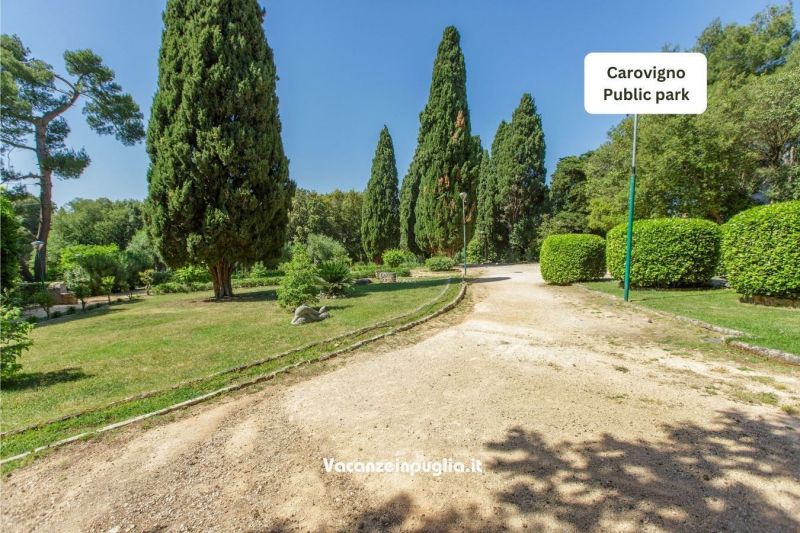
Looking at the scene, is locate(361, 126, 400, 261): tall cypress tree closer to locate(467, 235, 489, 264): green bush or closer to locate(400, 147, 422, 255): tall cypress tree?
locate(400, 147, 422, 255): tall cypress tree

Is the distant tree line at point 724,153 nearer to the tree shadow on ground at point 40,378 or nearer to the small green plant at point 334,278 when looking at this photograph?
the small green plant at point 334,278

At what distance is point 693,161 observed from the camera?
1463 centimetres

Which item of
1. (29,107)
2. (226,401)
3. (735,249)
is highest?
(29,107)

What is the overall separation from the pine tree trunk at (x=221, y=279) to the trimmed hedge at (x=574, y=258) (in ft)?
43.7

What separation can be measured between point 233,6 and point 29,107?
52.5ft

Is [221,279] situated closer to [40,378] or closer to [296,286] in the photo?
[296,286]

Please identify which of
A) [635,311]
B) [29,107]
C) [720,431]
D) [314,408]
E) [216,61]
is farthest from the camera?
[29,107]

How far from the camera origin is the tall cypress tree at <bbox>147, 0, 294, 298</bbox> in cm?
1163

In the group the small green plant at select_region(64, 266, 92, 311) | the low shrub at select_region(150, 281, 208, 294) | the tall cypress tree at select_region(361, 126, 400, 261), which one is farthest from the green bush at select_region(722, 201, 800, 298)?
the tall cypress tree at select_region(361, 126, 400, 261)

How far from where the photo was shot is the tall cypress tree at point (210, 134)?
11633mm

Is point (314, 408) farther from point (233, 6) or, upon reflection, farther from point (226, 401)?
point (233, 6)

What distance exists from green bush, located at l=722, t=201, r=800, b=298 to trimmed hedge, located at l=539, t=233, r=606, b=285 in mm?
4917

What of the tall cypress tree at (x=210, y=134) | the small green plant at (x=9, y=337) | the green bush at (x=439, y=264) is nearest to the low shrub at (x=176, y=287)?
the tall cypress tree at (x=210, y=134)

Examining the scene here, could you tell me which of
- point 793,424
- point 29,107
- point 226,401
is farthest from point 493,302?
point 29,107
